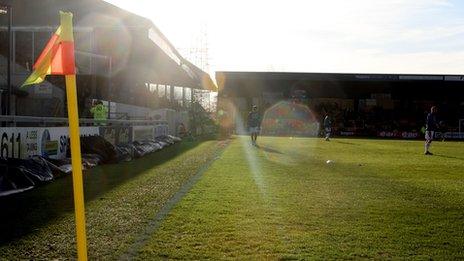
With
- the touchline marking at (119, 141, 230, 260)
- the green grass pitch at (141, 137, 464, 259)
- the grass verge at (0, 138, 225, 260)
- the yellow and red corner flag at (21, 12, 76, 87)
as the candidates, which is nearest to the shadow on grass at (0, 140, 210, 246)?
the grass verge at (0, 138, 225, 260)

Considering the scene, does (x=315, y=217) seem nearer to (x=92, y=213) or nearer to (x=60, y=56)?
(x=92, y=213)

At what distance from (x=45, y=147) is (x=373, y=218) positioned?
9.40 meters

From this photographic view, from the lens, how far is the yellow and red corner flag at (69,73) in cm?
420

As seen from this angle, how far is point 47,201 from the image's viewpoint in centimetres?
964

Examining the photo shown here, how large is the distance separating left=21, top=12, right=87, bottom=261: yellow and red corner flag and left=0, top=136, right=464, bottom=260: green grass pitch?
1747 mm

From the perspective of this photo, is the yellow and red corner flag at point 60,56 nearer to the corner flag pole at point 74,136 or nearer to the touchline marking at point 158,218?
the corner flag pole at point 74,136

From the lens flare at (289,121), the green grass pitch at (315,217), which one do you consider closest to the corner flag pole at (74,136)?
the green grass pitch at (315,217)

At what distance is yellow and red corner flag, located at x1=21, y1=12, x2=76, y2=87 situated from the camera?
4199 millimetres

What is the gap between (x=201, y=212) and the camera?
858 centimetres

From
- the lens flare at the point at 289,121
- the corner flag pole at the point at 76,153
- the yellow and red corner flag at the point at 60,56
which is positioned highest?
the yellow and red corner flag at the point at 60,56

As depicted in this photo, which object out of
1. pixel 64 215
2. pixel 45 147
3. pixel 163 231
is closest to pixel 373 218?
pixel 163 231

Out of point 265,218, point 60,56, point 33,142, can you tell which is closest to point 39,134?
point 33,142

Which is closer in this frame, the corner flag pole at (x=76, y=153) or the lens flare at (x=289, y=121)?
the corner flag pole at (x=76, y=153)

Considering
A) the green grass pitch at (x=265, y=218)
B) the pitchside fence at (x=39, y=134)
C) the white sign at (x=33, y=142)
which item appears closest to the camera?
the green grass pitch at (x=265, y=218)
